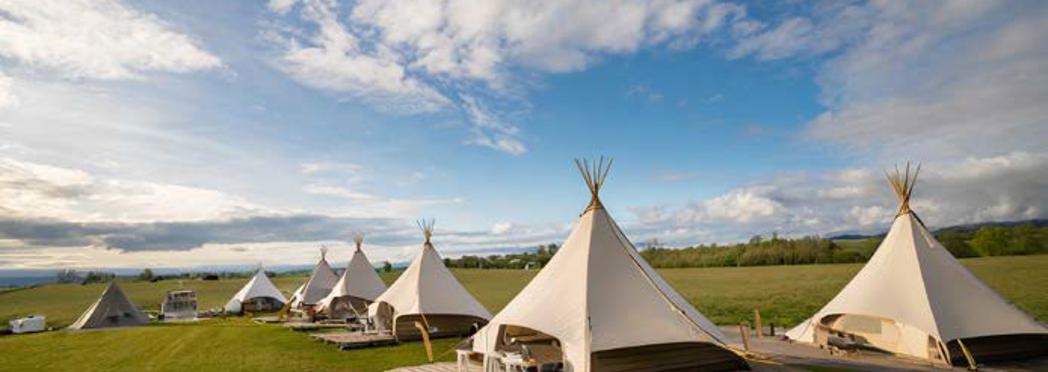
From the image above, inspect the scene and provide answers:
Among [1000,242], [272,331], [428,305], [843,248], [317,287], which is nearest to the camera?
[428,305]

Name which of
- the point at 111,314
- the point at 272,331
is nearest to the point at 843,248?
the point at 272,331

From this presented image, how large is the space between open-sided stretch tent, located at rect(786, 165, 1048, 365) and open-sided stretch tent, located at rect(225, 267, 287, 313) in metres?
27.7

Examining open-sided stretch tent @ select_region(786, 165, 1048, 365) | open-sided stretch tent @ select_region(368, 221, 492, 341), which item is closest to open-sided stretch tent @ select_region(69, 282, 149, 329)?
open-sided stretch tent @ select_region(368, 221, 492, 341)

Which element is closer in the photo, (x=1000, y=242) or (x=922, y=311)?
(x=922, y=311)

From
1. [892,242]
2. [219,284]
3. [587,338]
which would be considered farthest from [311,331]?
[219,284]

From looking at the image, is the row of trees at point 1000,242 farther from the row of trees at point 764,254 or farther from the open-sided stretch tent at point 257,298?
the open-sided stretch tent at point 257,298

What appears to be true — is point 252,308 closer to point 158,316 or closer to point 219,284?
point 158,316

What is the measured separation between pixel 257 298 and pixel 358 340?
18389 millimetres

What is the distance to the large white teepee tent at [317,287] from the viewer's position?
1123 inches

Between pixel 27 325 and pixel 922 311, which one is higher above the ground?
pixel 922 311

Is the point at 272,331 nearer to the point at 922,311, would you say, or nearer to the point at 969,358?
the point at 922,311

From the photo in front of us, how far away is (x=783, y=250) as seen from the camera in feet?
175

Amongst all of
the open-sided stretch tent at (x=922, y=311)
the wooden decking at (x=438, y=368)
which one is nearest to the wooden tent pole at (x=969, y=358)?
the open-sided stretch tent at (x=922, y=311)

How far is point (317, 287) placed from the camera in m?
29.3
